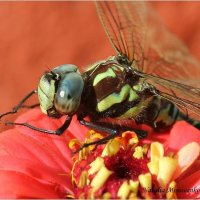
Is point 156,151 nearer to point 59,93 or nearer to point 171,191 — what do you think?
point 171,191

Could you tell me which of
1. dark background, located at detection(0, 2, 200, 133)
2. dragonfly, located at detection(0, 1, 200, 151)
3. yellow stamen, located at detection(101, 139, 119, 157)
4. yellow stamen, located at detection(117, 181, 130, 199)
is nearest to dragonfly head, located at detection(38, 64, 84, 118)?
dragonfly, located at detection(0, 1, 200, 151)

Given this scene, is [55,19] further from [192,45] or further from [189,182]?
[189,182]

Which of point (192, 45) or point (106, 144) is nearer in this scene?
point (106, 144)

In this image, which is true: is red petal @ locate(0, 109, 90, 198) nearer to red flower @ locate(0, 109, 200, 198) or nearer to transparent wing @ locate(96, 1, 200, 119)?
red flower @ locate(0, 109, 200, 198)

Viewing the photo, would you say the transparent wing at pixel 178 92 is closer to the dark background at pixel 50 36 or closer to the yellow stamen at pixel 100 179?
the yellow stamen at pixel 100 179

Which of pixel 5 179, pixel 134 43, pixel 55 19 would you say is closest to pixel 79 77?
pixel 5 179
